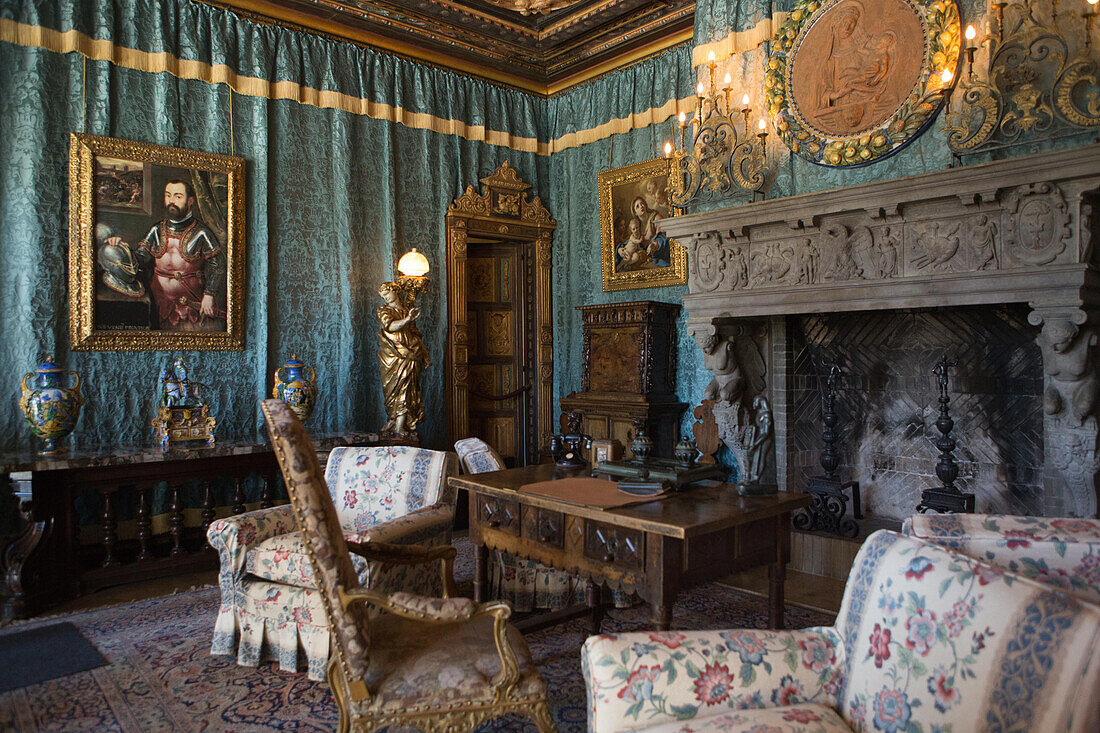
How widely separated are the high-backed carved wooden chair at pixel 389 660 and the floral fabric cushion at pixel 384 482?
146 centimetres

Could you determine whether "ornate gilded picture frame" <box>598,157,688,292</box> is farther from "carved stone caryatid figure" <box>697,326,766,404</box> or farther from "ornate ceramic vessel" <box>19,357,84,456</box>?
"ornate ceramic vessel" <box>19,357,84,456</box>

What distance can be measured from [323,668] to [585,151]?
17.8 ft

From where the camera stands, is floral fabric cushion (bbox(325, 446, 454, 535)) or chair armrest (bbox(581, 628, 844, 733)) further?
floral fabric cushion (bbox(325, 446, 454, 535))

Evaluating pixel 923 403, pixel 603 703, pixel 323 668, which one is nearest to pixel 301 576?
pixel 323 668

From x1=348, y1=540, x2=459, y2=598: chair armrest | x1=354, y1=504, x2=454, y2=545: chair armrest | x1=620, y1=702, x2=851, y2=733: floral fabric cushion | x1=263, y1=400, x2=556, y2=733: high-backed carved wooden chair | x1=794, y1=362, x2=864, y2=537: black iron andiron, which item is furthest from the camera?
x1=794, y1=362, x2=864, y2=537: black iron andiron

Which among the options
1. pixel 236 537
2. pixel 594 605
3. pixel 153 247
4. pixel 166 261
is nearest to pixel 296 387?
pixel 166 261

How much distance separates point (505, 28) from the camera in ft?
21.3

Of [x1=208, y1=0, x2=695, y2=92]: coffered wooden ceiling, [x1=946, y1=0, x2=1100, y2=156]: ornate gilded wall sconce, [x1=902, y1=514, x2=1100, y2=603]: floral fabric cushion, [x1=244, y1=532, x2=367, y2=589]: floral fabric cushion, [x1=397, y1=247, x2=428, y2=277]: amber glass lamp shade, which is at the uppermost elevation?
[x1=208, y1=0, x2=695, y2=92]: coffered wooden ceiling

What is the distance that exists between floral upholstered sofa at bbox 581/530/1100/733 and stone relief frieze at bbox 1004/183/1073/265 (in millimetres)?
2653

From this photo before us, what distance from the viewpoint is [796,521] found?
16.3ft

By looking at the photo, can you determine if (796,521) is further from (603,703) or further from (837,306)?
(603,703)

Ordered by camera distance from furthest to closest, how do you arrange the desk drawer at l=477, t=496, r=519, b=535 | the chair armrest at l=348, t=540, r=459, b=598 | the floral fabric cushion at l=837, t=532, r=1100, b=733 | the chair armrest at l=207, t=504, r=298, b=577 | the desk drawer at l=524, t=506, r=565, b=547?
the chair armrest at l=207, t=504, r=298, b=577, the desk drawer at l=477, t=496, r=519, b=535, the desk drawer at l=524, t=506, r=565, b=547, the chair armrest at l=348, t=540, r=459, b=598, the floral fabric cushion at l=837, t=532, r=1100, b=733

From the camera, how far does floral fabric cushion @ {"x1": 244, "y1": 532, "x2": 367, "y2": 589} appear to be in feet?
9.99

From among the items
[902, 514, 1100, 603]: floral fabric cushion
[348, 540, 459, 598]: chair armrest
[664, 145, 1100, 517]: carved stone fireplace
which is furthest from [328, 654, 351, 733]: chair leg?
[664, 145, 1100, 517]: carved stone fireplace
